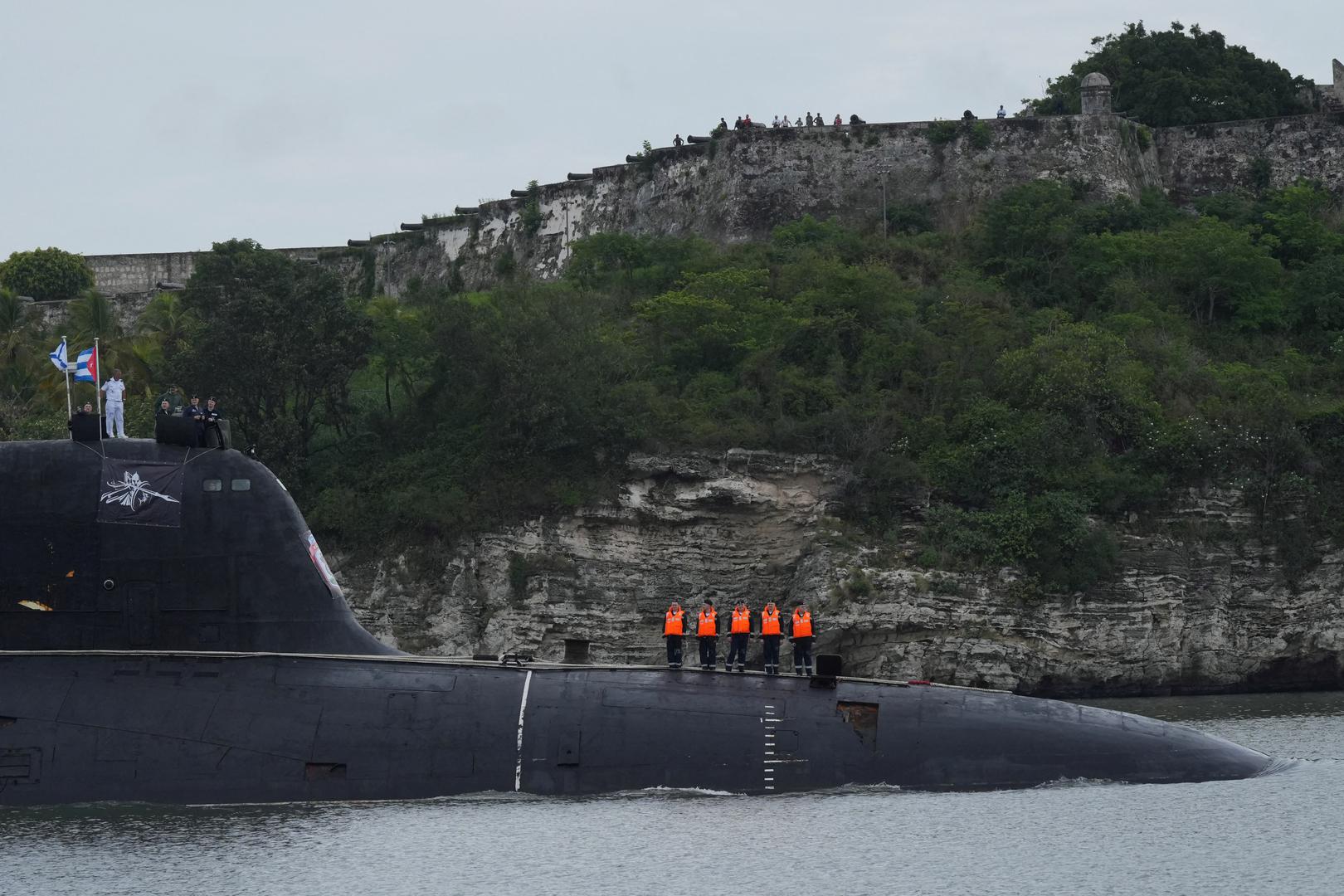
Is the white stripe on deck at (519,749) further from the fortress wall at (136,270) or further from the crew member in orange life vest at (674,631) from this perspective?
the fortress wall at (136,270)

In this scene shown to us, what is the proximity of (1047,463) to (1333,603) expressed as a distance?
21.3 ft

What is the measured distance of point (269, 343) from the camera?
138 feet

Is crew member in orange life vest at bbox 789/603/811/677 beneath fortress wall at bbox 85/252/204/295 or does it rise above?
beneath

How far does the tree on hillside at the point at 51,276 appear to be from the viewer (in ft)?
202

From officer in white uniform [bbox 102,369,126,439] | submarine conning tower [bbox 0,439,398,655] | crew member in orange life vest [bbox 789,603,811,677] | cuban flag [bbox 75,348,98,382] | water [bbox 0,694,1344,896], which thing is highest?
cuban flag [bbox 75,348,98,382]

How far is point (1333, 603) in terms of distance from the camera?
132ft

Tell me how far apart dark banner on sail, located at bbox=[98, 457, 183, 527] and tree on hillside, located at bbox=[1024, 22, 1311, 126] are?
1641 inches

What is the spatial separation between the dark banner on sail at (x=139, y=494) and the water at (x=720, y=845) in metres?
3.58

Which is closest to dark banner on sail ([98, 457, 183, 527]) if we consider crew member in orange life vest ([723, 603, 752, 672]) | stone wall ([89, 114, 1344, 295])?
crew member in orange life vest ([723, 603, 752, 672])

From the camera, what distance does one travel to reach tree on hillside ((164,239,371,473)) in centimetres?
4219

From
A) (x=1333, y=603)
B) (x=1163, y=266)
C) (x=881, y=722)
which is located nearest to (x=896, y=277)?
(x=1163, y=266)

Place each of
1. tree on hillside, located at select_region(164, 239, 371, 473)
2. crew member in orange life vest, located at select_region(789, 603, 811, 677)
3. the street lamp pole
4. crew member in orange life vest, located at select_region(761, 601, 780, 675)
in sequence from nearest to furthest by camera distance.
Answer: crew member in orange life vest, located at select_region(761, 601, 780, 675), crew member in orange life vest, located at select_region(789, 603, 811, 677), tree on hillside, located at select_region(164, 239, 371, 473), the street lamp pole

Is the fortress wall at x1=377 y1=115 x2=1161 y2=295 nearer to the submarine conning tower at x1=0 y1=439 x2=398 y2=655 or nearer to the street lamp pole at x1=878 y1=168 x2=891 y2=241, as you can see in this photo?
Result: the street lamp pole at x1=878 y1=168 x2=891 y2=241

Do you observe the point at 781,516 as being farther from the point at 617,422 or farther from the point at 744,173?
the point at 744,173
